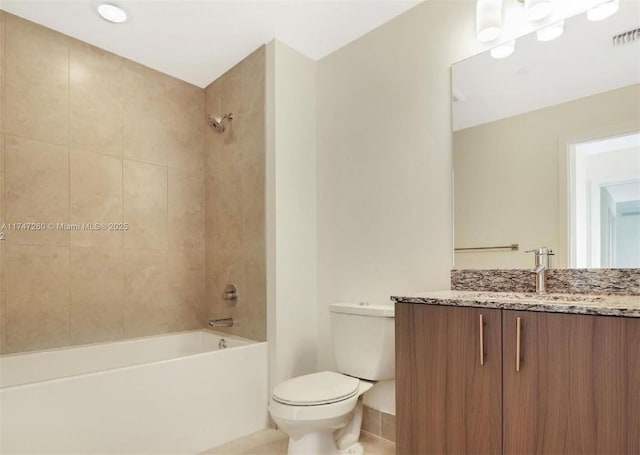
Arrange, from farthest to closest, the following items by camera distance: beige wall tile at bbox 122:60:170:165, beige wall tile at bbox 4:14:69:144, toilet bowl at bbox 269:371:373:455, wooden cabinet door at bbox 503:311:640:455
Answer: beige wall tile at bbox 122:60:170:165, beige wall tile at bbox 4:14:69:144, toilet bowl at bbox 269:371:373:455, wooden cabinet door at bbox 503:311:640:455

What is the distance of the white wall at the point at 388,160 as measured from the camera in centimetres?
191

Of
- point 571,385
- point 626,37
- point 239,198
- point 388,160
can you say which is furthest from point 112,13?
point 571,385

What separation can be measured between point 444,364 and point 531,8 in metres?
1.51

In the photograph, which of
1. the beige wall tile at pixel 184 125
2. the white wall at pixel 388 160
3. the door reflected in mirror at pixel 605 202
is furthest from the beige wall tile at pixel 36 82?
the door reflected in mirror at pixel 605 202

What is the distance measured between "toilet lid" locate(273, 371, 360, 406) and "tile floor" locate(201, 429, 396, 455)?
1.37 ft

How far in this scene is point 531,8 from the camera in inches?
63.8

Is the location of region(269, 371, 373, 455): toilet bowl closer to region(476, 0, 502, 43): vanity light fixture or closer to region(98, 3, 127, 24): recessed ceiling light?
region(476, 0, 502, 43): vanity light fixture

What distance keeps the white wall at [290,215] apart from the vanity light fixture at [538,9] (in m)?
1.34

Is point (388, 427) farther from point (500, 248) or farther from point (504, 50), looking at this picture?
point (504, 50)

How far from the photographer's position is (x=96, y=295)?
2.35 meters

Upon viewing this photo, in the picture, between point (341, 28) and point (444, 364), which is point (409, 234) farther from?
point (341, 28)

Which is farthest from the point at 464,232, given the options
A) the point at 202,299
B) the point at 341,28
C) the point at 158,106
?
the point at 158,106

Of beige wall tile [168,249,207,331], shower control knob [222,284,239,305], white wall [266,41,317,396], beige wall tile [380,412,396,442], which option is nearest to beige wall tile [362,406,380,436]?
beige wall tile [380,412,396,442]

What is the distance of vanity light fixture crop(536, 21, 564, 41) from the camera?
1.58 meters
